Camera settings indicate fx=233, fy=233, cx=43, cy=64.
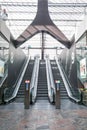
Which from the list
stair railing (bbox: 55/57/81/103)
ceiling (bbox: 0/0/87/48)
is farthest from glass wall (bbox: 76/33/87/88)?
ceiling (bbox: 0/0/87/48)

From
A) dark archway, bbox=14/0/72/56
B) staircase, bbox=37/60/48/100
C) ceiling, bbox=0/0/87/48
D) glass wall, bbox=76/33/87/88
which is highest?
ceiling, bbox=0/0/87/48

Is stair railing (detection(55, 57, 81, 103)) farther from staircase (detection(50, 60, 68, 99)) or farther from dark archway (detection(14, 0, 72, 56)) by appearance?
dark archway (detection(14, 0, 72, 56))

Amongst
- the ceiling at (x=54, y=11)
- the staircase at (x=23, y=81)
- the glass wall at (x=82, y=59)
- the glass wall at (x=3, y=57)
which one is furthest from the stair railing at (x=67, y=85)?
the ceiling at (x=54, y=11)

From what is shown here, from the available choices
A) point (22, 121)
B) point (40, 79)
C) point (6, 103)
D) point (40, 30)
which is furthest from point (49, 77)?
point (22, 121)

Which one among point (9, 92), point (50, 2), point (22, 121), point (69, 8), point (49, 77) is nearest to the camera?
point (22, 121)

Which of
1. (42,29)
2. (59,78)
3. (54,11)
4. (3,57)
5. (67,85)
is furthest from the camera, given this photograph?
(54,11)

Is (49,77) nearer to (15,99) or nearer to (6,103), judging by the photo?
(15,99)

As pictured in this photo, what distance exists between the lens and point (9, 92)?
13680 mm

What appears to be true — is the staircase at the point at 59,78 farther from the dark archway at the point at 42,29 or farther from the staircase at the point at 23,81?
the dark archway at the point at 42,29

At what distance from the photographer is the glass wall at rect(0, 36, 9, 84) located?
472 inches

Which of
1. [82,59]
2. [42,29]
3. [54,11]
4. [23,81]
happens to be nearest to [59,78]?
[23,81]

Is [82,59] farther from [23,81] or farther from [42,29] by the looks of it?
[23,81]

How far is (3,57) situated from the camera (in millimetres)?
12570

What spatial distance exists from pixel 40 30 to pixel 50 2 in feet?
16.0
